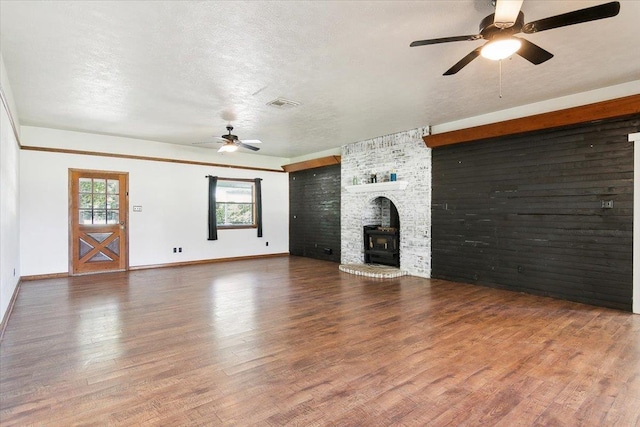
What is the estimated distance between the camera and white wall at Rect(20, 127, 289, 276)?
6422 millimetres

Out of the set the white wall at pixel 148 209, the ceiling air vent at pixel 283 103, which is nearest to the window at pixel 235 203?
the white wall at pixel 148 209

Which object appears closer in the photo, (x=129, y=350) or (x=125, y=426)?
(x=125, y=426)

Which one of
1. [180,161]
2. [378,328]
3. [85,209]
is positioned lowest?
[378,328]

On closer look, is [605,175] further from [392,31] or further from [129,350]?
[129,350]

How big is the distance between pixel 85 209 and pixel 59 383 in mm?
5511

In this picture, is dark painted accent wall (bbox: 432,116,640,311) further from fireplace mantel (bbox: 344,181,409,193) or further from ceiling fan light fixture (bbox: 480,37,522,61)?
ceiling fan light fixture (bbox: 480,37,522,61)

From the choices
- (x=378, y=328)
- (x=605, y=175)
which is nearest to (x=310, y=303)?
(x=378, y=328)

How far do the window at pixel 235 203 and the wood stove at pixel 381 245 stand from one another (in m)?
3.39

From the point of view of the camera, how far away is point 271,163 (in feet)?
32.3

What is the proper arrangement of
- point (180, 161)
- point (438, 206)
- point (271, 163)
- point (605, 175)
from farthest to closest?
point (271, 163) < point (180, 161) < point (438, 206) < point (605, 175)

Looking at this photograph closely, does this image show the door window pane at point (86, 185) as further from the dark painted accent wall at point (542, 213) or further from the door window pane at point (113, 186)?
the dark painted accent wall at point (542, 213)

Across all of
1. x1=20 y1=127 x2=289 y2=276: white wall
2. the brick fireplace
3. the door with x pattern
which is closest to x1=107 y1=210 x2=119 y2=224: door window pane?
the door with x pattern

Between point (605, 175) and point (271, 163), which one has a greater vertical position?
point (271, 163)

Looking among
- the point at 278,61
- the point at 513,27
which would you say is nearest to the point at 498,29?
the point at 513,27
